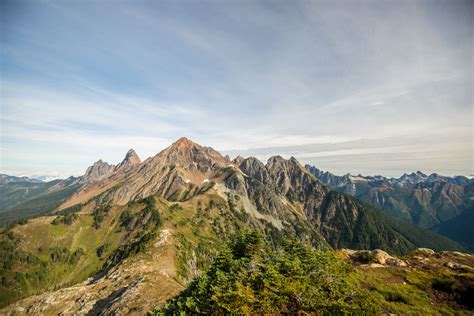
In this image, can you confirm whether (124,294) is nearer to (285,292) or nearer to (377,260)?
(285,292)

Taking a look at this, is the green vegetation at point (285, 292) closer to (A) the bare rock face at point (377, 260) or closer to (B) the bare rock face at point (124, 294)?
(A) the bare rock face at point (377, 260)

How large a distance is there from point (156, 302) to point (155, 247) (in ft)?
246

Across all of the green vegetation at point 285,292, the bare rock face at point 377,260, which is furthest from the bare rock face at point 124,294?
the bare rock face at point 377,260

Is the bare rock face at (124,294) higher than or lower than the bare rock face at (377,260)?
lower

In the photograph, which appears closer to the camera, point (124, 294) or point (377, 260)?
point (377, 260)

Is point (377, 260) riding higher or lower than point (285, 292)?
lower

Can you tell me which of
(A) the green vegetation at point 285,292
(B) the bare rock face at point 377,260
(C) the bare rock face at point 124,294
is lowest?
(C) the bare rock face at point 124,294

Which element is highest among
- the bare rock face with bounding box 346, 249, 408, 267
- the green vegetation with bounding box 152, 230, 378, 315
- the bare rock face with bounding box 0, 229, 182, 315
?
the green vegetation with bounding box 152, 230, 378, 315

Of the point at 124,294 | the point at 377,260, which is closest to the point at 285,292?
the point at 377,260

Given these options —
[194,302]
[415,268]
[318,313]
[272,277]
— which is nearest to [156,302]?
[194,302]

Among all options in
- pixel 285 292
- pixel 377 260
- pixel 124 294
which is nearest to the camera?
pixel 285 292

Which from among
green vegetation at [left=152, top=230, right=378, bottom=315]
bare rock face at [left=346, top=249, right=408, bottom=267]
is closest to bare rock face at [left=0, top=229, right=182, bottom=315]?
green vegetation at [left=152, top=230, right=378, bottom=315]

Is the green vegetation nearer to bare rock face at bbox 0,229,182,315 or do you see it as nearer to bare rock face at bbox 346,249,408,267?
bare rock face at bbox 346,249,408,267

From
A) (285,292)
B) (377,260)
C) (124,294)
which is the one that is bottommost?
(124,294)
